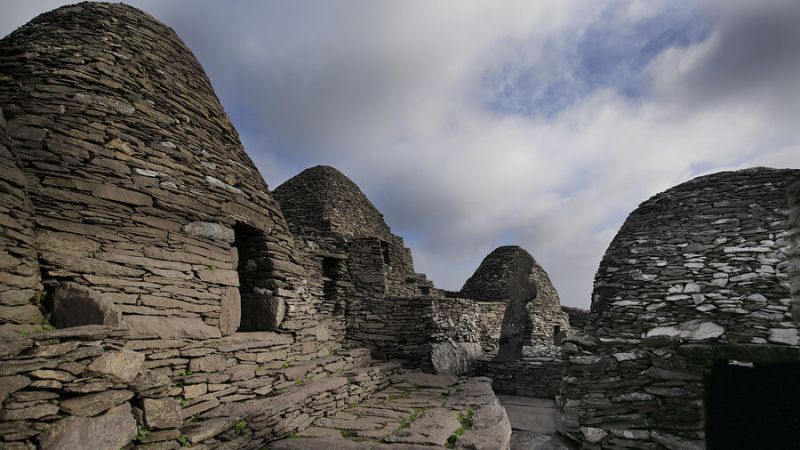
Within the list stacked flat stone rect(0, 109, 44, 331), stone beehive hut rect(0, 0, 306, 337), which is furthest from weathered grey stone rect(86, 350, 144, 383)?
stone beehive hut rect(0, 0, 306, 337)

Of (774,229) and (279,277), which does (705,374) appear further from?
(279,277)

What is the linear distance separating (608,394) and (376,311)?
575 centimetres

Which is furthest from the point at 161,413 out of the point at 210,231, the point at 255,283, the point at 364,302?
the point at 364,302

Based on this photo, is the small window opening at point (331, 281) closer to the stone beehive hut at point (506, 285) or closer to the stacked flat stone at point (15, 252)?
the stacked flat stone at point (15, 252)

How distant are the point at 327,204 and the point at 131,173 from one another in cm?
1261

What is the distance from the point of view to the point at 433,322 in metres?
9.90

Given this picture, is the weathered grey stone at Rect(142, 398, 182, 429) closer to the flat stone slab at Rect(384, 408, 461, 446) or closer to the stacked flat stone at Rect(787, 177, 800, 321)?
the flat stone slab at Rect(384, 408, 461, 446)

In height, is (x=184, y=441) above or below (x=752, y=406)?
below

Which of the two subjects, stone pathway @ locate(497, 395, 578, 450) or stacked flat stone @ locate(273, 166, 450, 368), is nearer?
stone pathway @ locate(497, 395, 578, 450)

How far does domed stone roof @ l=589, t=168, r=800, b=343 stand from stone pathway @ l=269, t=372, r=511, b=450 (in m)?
2.66

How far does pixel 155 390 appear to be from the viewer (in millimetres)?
3941

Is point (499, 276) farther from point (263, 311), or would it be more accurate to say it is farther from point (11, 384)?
point (11, 384)

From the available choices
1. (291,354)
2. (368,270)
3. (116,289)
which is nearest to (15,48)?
(116,289)

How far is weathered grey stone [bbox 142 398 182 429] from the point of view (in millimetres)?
3803
